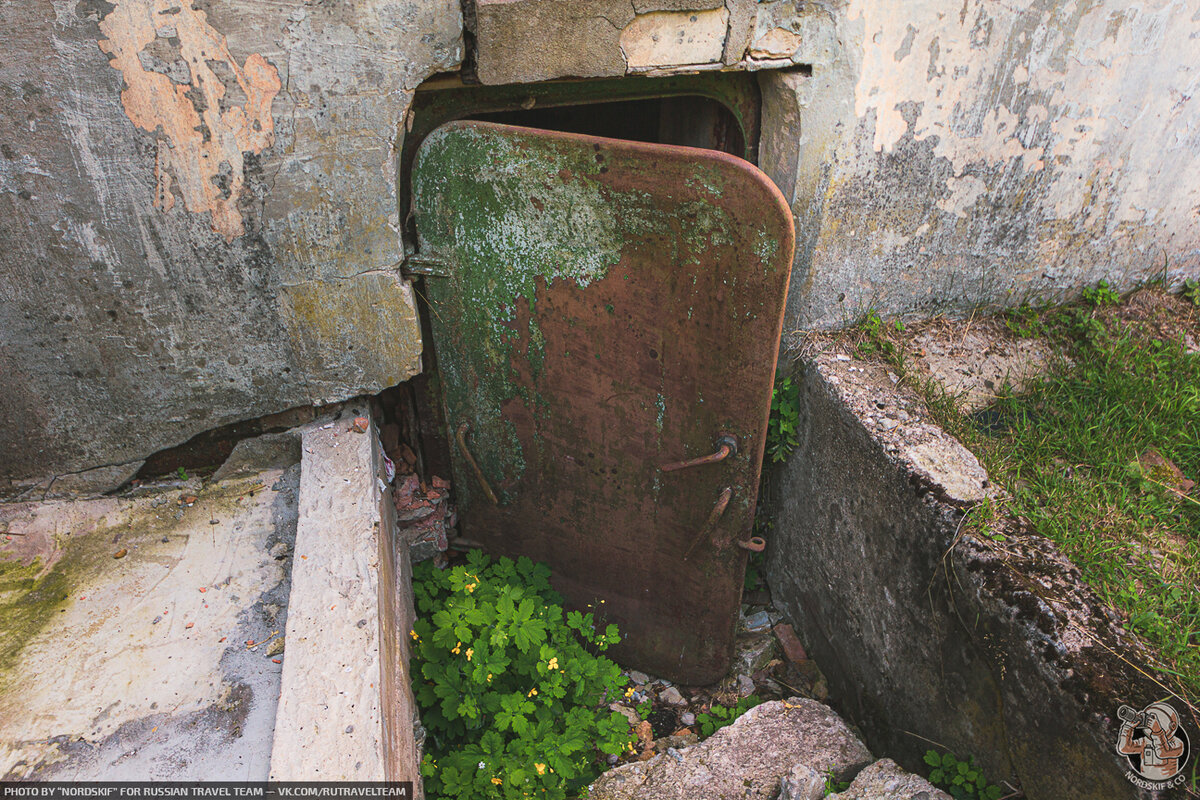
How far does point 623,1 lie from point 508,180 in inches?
24.4

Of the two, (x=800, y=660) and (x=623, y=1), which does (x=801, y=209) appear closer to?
(x=623, y=1)

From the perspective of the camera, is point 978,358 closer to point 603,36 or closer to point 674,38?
point 674,38

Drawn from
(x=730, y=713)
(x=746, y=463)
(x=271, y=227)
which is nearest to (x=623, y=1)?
(x=271, y=227)

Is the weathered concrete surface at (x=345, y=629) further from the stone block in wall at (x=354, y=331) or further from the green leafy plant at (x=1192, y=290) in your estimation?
the green leafy plant at (x=1192, y=290)

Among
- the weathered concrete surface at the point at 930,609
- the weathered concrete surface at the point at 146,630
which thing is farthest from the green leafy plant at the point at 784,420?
the weathered concrete surface at the point at 146,630

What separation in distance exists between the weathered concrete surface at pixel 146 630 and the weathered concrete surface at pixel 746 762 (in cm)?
125

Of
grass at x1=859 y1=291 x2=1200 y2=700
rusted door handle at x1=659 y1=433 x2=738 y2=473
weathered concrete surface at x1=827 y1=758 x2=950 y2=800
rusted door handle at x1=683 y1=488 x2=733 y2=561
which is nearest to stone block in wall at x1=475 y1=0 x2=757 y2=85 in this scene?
rusted door handle at x1=659 y1=433 x2=738 y2=473

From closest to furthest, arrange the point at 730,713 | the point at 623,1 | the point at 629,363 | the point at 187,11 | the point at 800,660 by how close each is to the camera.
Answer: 1. the point at 187,11
2. the point at 623,1
3. the point at 629,363
4. the point at 730,713
5. the point at 800,660

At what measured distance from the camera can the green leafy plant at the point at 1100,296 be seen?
319cm

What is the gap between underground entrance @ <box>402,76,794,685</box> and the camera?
219 centimetres

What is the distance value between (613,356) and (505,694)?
1.20 m

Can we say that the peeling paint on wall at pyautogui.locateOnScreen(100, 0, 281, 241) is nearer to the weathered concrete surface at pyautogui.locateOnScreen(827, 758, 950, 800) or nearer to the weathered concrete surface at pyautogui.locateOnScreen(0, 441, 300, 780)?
the weathered concrete surface at pyautogui.locateOnScreen(0, 441, 300, 780)

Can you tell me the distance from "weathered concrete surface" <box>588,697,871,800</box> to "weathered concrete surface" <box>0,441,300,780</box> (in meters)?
1.25

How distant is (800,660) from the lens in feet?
10.5
